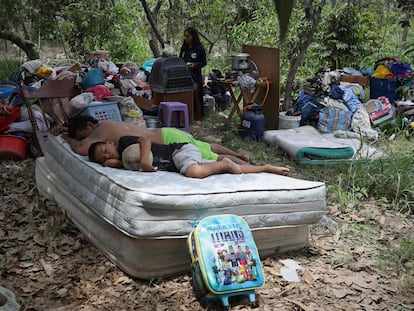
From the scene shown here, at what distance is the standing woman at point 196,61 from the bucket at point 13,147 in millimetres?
2436

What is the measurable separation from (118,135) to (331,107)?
304cm

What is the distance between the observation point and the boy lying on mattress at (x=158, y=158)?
317cm

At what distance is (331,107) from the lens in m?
5.71

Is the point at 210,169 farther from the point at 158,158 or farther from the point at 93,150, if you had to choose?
the point at 93,150

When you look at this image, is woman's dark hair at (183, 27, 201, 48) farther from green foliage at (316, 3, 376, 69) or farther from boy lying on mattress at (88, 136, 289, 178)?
boy lying on mattress at (88, 136, 289, 178)

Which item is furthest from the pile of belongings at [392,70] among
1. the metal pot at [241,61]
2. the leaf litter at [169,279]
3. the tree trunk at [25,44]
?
the tree trunk at [25,44]

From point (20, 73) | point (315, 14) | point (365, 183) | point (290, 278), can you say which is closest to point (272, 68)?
point (315, 14)

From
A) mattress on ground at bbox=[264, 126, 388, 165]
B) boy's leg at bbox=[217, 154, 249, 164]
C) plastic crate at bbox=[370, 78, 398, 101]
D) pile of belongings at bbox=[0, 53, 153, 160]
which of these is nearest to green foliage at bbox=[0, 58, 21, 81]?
pile of belongings at bbox=[0, 53, 153, 160]

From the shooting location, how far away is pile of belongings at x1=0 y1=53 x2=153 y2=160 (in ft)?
16.2

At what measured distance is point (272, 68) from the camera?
20.2 feet

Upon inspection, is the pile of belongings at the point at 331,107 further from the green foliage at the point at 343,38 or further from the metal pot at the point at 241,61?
the green foliage at the point at 343,38

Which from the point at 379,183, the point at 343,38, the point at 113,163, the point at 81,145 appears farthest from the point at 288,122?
the point at 113,163

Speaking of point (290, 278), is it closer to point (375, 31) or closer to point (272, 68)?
point (272, 68)

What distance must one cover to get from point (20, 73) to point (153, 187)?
160 inches
